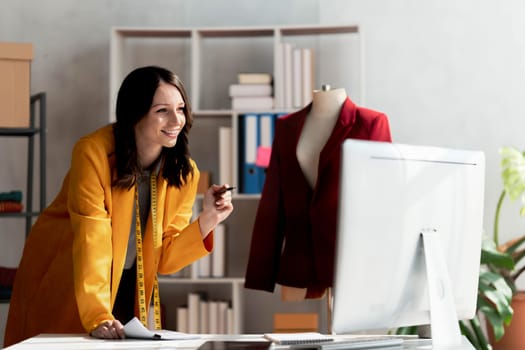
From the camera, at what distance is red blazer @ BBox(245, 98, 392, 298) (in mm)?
3164

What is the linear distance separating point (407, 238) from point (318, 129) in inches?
64.8

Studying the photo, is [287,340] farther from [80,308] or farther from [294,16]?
[294,16]

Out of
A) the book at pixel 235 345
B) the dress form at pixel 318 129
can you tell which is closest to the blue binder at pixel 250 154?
the dress form at pixel 318 129

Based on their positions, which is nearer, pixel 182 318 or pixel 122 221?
pixel 122 221

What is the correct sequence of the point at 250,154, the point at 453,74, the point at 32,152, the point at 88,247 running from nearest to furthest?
1. the point at 88,247
2. the point at 250,154
3. the point at 32,152
4. the point at 453,74

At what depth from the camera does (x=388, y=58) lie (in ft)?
14.8

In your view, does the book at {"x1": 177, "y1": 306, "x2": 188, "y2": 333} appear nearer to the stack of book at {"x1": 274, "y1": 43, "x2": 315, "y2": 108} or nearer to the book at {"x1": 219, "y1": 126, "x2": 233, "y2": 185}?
the book at {"x1": 219, "y1": 126, "x2": 233, "y2": 185}

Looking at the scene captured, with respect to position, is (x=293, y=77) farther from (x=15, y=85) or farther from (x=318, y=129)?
(x=15, y=85)

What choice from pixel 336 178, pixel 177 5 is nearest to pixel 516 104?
pixel 336 178

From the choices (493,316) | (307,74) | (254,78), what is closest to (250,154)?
(254,78)

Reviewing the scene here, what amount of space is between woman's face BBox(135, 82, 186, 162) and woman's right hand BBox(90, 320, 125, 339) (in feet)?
1.85

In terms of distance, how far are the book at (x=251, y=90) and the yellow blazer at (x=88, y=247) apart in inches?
69.5

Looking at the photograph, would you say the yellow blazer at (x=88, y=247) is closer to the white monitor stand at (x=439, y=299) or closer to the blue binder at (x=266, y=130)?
the white monitor stand at (x=439, y=299)

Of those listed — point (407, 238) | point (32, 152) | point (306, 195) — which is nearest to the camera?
point (407, 238)
